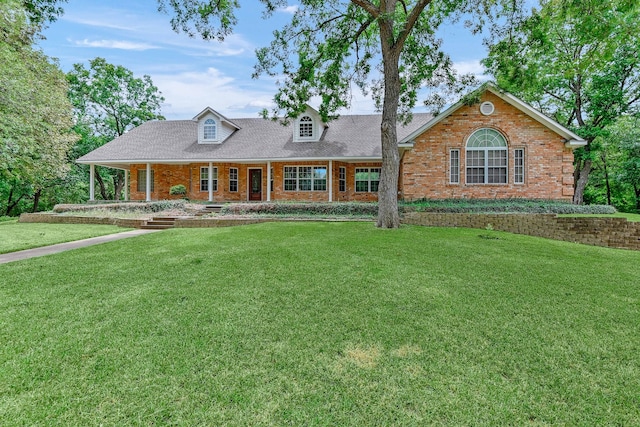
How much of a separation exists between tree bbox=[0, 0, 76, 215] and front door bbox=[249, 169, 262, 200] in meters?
10.5

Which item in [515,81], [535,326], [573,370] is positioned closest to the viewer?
[573,370]

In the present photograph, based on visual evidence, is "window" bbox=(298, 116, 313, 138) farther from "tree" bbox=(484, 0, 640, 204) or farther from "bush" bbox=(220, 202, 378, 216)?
"tree" bbox=(484, 0, 640, 204)

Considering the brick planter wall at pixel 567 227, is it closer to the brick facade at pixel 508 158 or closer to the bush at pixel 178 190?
the brick facade at pixel 508 158

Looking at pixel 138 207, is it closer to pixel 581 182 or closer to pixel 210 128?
pixel 210 128

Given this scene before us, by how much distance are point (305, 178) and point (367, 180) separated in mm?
3822

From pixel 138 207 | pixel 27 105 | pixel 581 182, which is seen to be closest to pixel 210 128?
pixel 138 207

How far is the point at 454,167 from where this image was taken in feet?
52.7

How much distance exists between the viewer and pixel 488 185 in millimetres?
15766

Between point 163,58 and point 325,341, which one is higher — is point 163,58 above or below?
above

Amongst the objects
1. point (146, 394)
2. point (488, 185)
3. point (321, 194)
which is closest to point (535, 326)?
point (146, 394)

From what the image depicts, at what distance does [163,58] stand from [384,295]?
1625cm

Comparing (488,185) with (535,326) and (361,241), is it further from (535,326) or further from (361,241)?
(535,326)

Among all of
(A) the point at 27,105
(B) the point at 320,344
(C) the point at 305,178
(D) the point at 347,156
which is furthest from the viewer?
(C) the point at 305,178

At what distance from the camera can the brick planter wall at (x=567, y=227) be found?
31.0 ft
